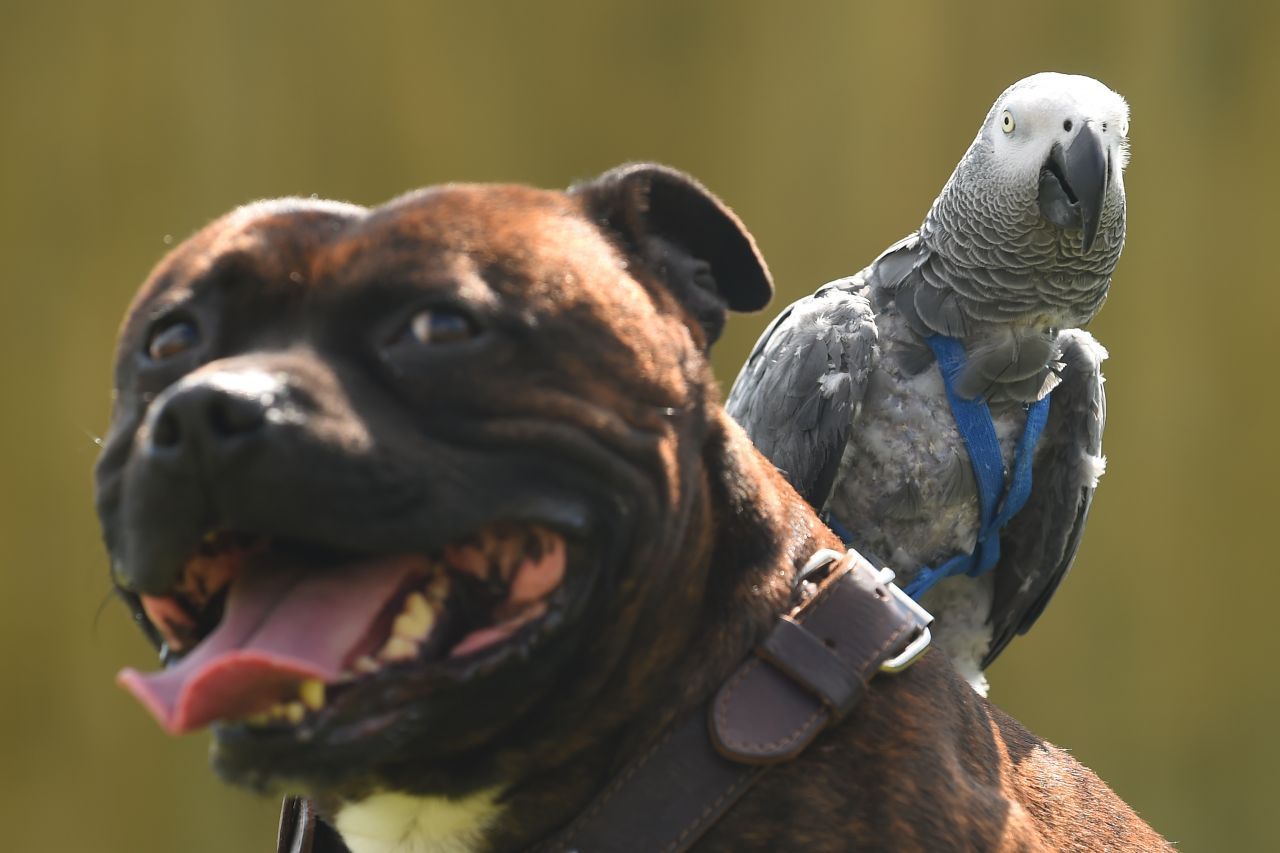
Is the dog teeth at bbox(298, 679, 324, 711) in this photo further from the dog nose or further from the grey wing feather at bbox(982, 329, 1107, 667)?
the grey wing feather at bbox(982, 329, 1107, 667)

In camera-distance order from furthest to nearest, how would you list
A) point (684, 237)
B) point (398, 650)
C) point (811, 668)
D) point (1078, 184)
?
point (1078, 184)
point (684, 237)
point (811, 668)
point (398, 650)

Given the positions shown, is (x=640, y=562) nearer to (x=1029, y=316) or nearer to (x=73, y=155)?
(x=1029, y=316)

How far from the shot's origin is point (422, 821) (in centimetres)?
209

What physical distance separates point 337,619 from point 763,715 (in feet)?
1.77

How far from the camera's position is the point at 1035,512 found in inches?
157

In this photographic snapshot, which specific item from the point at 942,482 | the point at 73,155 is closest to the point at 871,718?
the point at 942,482

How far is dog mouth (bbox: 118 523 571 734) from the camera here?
1749mm

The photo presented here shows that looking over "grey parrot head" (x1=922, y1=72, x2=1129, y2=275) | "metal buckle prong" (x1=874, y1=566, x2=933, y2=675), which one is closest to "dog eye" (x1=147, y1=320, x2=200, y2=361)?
"metal buckle prong" (x1=874, y1=566, x2=933, y2=675)

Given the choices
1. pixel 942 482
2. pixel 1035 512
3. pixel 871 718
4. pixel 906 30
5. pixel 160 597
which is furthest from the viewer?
pixel 906 30

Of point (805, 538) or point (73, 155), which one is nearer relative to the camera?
point (805, 538)

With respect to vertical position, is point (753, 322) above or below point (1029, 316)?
below

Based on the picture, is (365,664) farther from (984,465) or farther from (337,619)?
(984,465)

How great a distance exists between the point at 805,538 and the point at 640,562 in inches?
14.5

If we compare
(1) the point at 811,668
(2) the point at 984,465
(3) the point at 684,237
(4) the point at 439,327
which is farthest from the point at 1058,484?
(4) the point at 439,327
